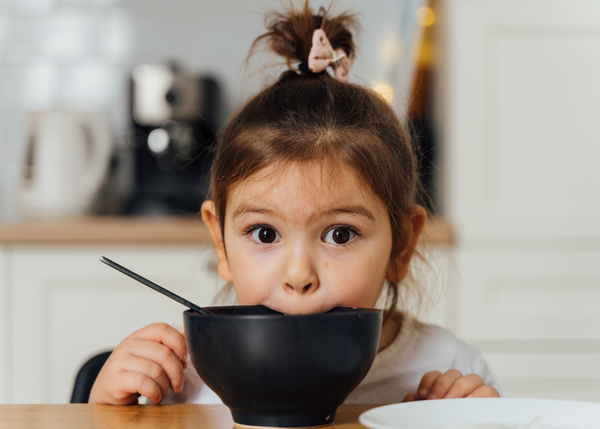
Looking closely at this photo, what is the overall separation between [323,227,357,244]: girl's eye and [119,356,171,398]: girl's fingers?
0.81 feet

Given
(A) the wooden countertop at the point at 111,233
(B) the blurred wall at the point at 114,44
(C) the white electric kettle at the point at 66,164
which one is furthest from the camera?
(B) the blurred wall at the point at 114,44

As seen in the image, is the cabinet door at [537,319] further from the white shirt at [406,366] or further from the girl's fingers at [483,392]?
the girl's fingers at [483,392]

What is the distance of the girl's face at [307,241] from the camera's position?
75 centimetres

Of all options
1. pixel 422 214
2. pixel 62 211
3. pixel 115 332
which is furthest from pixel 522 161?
pixel 62 211

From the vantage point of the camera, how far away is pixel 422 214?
3.18ft

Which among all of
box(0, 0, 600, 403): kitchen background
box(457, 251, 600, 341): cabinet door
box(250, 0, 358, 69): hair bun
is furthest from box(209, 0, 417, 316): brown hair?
box(457, 251, 600, 341): cabinet door

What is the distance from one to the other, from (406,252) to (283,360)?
50 cm

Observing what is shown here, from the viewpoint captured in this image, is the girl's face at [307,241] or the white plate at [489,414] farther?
the girl's face at [307,241]

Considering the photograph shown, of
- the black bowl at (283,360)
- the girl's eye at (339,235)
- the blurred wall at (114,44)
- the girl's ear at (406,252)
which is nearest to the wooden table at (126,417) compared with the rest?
the black bowl at (283,360)

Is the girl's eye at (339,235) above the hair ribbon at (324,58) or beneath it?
beneath

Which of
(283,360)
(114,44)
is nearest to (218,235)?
(283,360)

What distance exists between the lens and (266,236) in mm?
798

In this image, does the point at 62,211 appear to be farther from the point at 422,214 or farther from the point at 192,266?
the point at 422,214

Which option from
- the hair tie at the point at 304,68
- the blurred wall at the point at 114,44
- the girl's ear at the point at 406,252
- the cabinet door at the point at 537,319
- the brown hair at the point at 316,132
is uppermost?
the blurred wall at the point at 114,44
